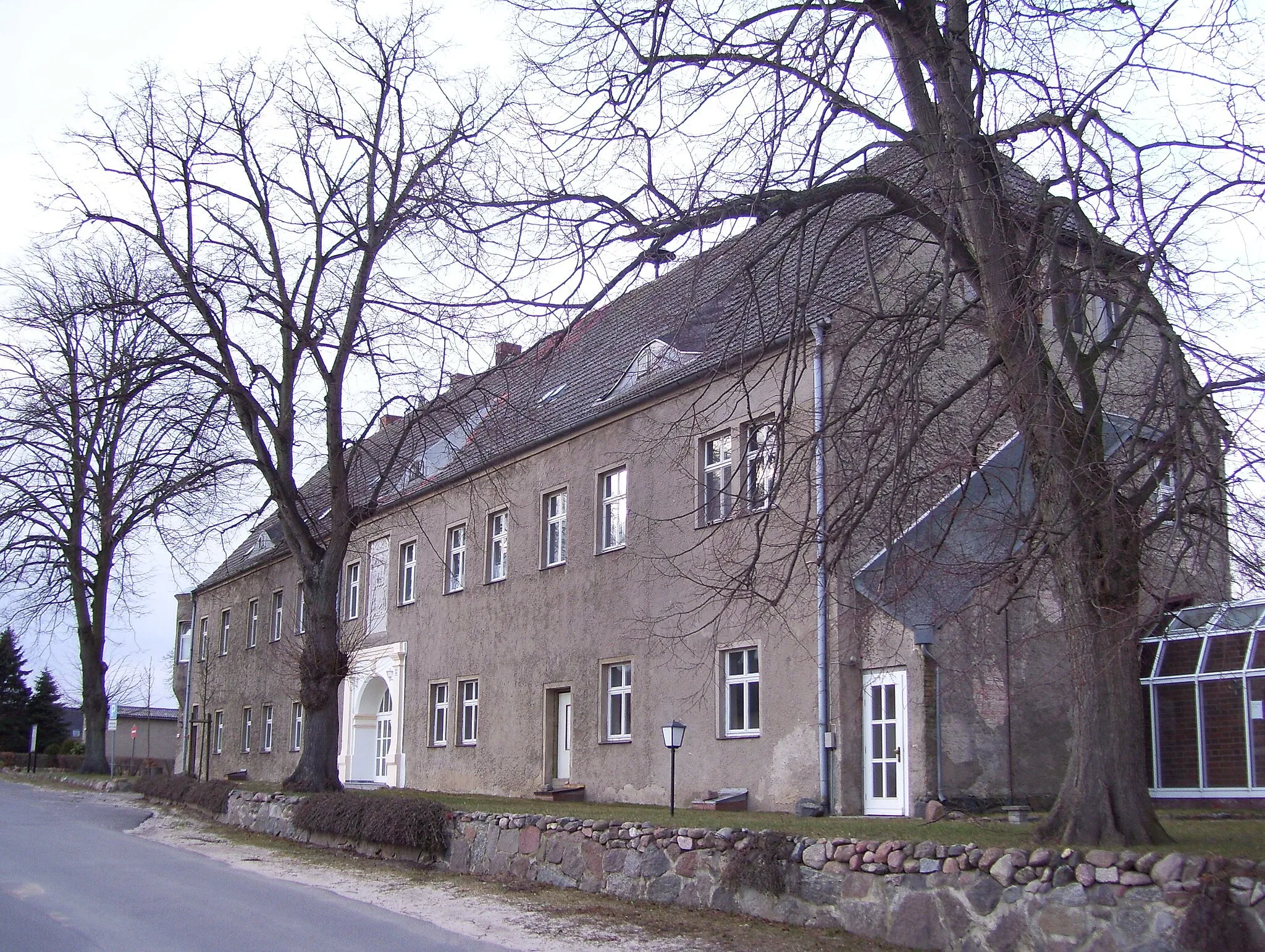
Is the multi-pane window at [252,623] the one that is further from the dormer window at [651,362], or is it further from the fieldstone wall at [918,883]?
the fieldstone wall at [918,883]

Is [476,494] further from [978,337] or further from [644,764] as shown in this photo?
[978,337]

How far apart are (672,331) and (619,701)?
10.7 metres

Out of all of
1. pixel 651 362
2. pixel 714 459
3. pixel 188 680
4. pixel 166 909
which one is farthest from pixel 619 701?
pixel 188 680

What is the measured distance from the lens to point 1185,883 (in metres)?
7.10

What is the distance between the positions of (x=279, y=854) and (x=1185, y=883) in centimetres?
1178

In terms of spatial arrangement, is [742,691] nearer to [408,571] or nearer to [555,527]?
[555,527]

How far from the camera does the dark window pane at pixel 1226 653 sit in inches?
619

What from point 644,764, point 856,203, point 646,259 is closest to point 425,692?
point 644,764

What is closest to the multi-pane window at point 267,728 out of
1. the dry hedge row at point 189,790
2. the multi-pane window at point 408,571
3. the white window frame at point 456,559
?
the dry hedge row at point 189,790

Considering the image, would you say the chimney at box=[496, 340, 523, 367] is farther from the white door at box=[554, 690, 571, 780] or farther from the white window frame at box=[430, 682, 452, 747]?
the white window frame at box=[430, 682, 452, 747]

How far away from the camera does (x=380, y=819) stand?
14836 mm

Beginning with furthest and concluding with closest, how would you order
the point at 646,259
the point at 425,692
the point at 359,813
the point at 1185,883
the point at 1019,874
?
1. the point at 425,692
2. the point at 359,813
3. the point at 646,259
4. the point at 1019,874
5. the point at 1185,883

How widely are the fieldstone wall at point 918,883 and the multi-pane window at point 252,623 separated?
28043mm

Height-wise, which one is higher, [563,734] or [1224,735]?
[1224,735]
